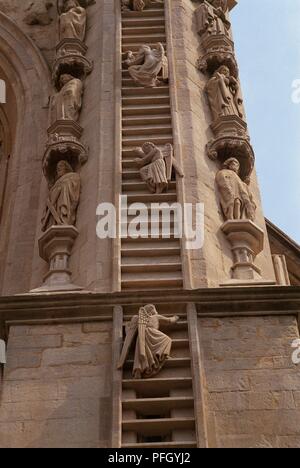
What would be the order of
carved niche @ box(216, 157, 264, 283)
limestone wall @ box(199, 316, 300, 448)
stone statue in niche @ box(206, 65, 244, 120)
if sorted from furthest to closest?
stone statue in niche @ box(206, 65, 244, 120) < carved niche @ box(216, 157, 264, 283) < limestone wall @ box(199, 316, 300, 448)

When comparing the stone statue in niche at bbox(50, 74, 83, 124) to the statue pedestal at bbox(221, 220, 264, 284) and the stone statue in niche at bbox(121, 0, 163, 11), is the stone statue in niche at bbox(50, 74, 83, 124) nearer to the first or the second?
the stone statue in niche at bbox(121, 0, 163, 11)

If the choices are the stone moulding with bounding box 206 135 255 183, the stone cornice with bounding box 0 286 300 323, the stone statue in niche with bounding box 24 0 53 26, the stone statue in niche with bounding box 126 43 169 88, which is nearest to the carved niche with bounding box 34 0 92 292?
the stone cornice with bounding box 0 286 300 323

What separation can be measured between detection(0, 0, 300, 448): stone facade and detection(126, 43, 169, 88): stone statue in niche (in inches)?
1.1

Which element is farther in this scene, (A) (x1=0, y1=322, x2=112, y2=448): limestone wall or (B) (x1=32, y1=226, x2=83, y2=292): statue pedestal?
(B) (x1=32, y1=226, x2=83, y2=292): statue pedestal

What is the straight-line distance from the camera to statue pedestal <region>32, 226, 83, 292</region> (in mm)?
10629

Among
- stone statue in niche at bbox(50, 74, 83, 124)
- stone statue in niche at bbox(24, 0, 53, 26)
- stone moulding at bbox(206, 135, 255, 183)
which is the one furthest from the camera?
stone statue in niche at bbox(24, 0, 53, 26)

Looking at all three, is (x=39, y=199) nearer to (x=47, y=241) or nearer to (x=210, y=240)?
(x=47, y=241)

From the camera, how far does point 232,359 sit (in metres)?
9.19

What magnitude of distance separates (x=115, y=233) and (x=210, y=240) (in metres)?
1.16

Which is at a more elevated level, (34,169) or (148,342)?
(34,169)

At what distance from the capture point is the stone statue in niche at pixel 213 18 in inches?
597

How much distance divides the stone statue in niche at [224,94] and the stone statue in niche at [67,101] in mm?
2008

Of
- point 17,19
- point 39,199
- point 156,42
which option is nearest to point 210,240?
point 39,199

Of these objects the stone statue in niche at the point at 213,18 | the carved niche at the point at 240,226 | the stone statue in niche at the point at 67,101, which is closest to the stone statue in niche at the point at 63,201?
the stone statue in niche at the point at 67,101
